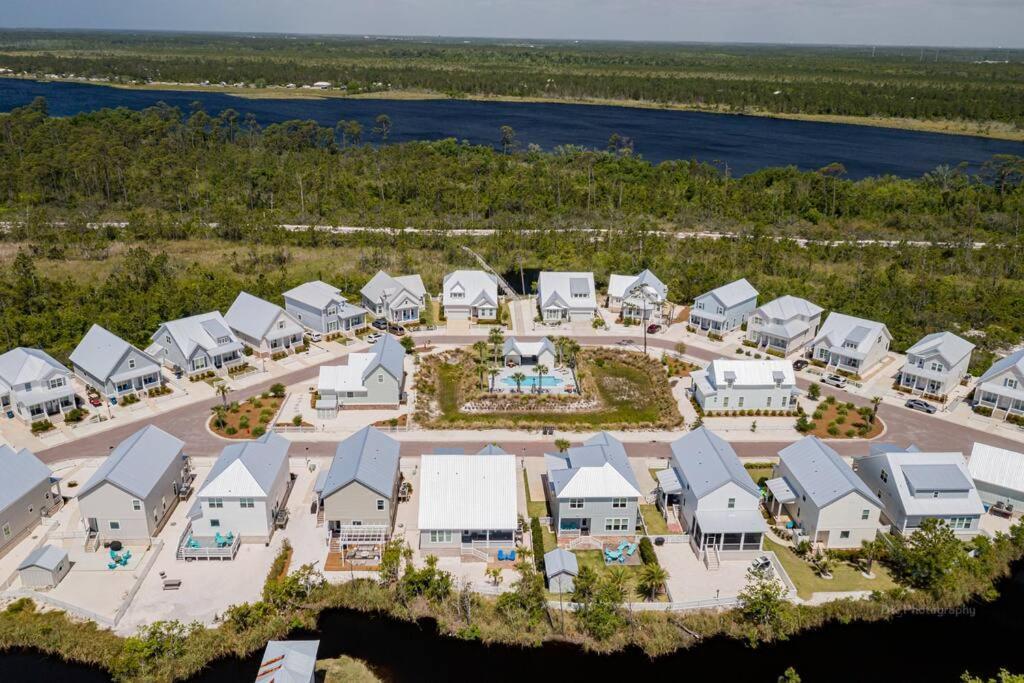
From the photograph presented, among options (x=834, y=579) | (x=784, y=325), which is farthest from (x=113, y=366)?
(x=784, y=325)

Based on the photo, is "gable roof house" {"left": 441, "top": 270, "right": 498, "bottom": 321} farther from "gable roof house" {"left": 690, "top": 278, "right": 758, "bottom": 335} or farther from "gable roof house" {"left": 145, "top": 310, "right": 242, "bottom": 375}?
"gable roof house" {"left": 145, "top": 310, "right": 242, "bottom": 375}

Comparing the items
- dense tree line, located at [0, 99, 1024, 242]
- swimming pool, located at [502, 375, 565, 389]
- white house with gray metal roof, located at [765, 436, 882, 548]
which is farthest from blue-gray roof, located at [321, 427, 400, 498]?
dense tree line, located at [0, 99, 1024, 242]

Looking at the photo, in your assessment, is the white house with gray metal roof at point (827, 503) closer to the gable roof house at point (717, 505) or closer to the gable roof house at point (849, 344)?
the gable roof house at point (717, 505)

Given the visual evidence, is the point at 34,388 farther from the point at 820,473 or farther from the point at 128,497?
the point at 820,473

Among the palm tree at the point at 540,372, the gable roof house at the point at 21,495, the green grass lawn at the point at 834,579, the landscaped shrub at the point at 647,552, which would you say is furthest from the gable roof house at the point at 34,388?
the green grass lawn at the point at 834,579

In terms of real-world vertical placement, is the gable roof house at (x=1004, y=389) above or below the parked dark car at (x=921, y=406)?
above

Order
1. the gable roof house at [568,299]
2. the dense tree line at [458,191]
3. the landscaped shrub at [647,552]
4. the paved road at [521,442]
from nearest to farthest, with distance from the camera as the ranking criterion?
the landscaped shrub at [647,552], the paved road at [521,442], the gable roof house at [568,299], the dense tree line at [458,191]

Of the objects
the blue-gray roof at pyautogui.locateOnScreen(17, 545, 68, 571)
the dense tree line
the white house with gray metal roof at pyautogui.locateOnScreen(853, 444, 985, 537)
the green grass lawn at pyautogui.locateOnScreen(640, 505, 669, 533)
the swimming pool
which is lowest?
the green grass lawn at pyautogui.locateOnScreen(640, 505, 669, 533)
